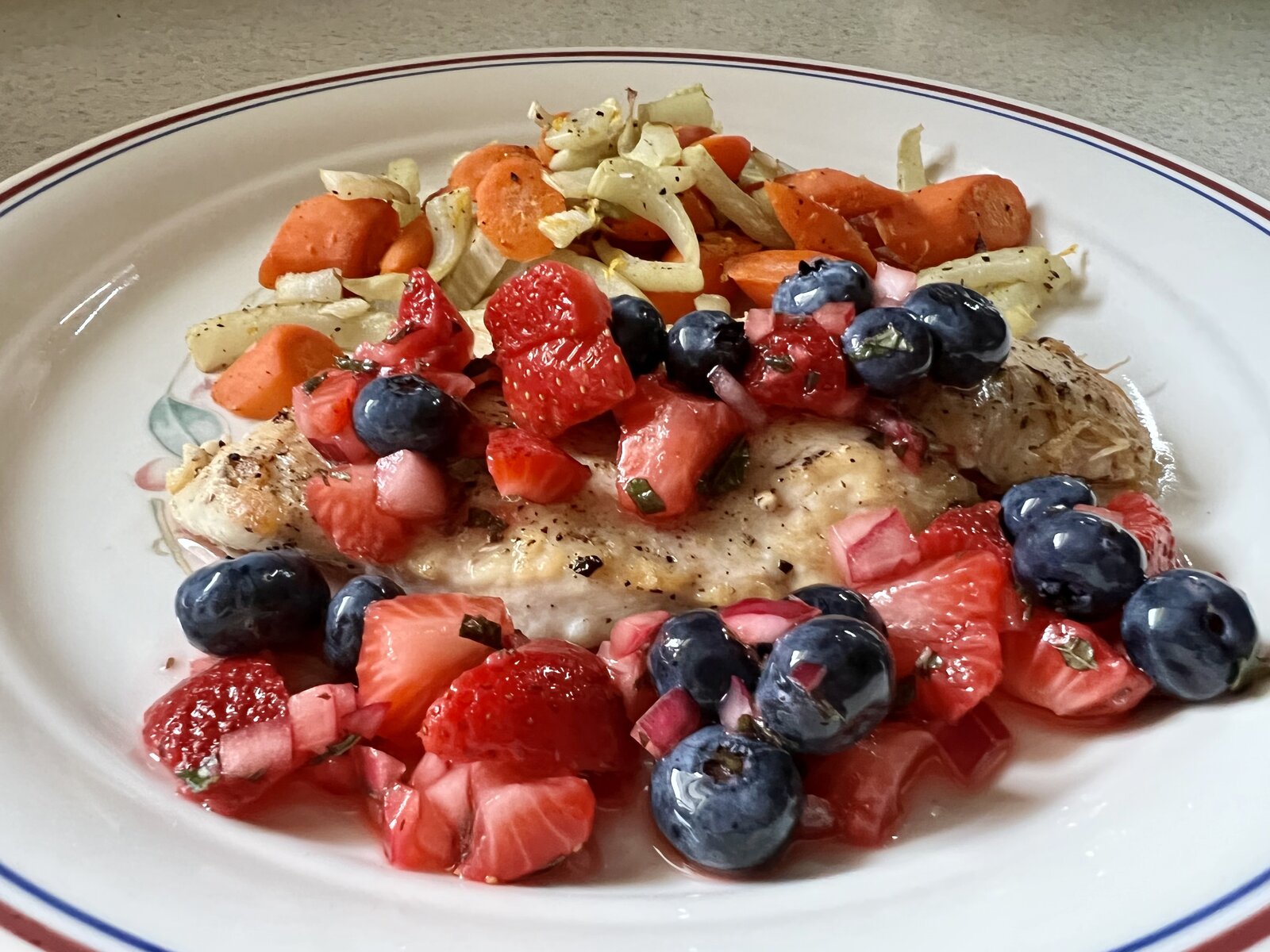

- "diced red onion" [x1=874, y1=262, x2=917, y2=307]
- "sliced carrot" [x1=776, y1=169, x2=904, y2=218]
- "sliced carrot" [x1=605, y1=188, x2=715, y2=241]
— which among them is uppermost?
"diced red onion" [x1=874, y1=262, x2=917, y2=307]

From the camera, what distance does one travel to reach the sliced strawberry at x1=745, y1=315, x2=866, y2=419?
182 centimetres

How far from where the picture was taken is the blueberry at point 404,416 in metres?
1.74

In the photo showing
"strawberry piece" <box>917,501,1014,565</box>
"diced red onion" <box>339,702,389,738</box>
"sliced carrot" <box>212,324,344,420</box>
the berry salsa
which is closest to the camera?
the berry salsa

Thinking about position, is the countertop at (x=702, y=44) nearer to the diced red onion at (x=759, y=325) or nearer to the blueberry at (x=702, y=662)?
the diced red onion at (x=759, y=325)

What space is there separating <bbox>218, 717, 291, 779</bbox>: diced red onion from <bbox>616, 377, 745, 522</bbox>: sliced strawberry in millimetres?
691

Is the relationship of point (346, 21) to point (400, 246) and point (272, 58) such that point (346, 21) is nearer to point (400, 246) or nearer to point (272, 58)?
point (272, 58)

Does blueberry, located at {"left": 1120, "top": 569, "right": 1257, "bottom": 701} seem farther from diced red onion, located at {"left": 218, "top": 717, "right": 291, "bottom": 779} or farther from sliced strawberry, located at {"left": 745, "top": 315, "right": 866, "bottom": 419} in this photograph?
diced red onion, located at {"left": 218, "top": 717, "right": 291, "bottom": 779}

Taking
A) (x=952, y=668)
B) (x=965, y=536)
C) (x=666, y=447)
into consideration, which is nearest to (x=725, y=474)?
(x=666, y=447)

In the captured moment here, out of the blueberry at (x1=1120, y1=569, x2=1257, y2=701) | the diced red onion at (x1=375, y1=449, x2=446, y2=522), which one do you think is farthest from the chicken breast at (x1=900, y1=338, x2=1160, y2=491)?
the diced red onion at (x1=375, y1=449, x2=446, y2=522)

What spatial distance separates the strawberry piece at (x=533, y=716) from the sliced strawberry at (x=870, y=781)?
306 mm

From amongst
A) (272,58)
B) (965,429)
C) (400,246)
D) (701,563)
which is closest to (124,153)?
(400,246)

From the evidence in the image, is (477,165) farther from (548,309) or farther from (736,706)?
(736,706)

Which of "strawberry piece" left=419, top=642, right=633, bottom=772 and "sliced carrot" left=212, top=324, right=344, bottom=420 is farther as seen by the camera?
"sliced carrot" left=212, top=324, right=344, bottom=420

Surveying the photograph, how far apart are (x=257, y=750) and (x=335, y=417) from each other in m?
0.64
